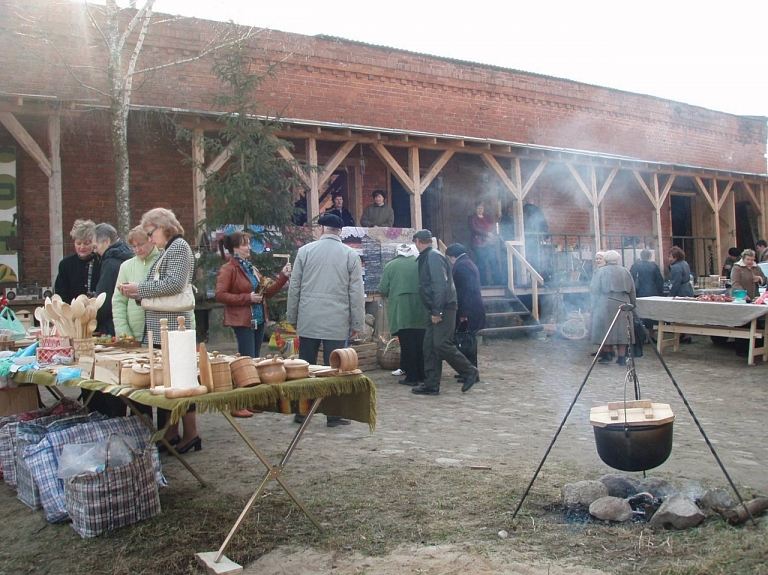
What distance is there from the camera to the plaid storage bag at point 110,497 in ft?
11.7

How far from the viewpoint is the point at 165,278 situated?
4398 mm

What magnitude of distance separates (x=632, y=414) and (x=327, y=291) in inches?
111

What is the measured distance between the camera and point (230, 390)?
3.20m

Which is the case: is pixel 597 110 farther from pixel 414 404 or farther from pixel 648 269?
pixel 414 404

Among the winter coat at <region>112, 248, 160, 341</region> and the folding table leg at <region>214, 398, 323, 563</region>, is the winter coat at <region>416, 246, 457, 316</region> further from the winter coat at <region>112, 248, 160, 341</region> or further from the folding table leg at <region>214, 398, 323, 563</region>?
A: the folding table leg at <region>214, 398, 323, 563</region>

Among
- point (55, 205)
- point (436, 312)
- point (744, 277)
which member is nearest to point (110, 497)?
point (436, 312)

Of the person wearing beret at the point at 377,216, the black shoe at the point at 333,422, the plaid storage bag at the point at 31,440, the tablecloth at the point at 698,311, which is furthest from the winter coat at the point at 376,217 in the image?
the plaid storage bag at the point at 31,440

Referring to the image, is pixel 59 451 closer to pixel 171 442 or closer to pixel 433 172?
pixel 171 442

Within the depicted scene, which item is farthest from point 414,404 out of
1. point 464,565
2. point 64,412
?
point 464,565

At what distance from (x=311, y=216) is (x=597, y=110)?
422 inches

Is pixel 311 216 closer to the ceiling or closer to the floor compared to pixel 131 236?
closer to the ceiling

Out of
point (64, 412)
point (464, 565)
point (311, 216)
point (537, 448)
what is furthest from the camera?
point (311, 216)

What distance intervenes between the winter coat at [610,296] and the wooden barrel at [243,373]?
23.4ft

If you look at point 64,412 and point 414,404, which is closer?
point 64,412
